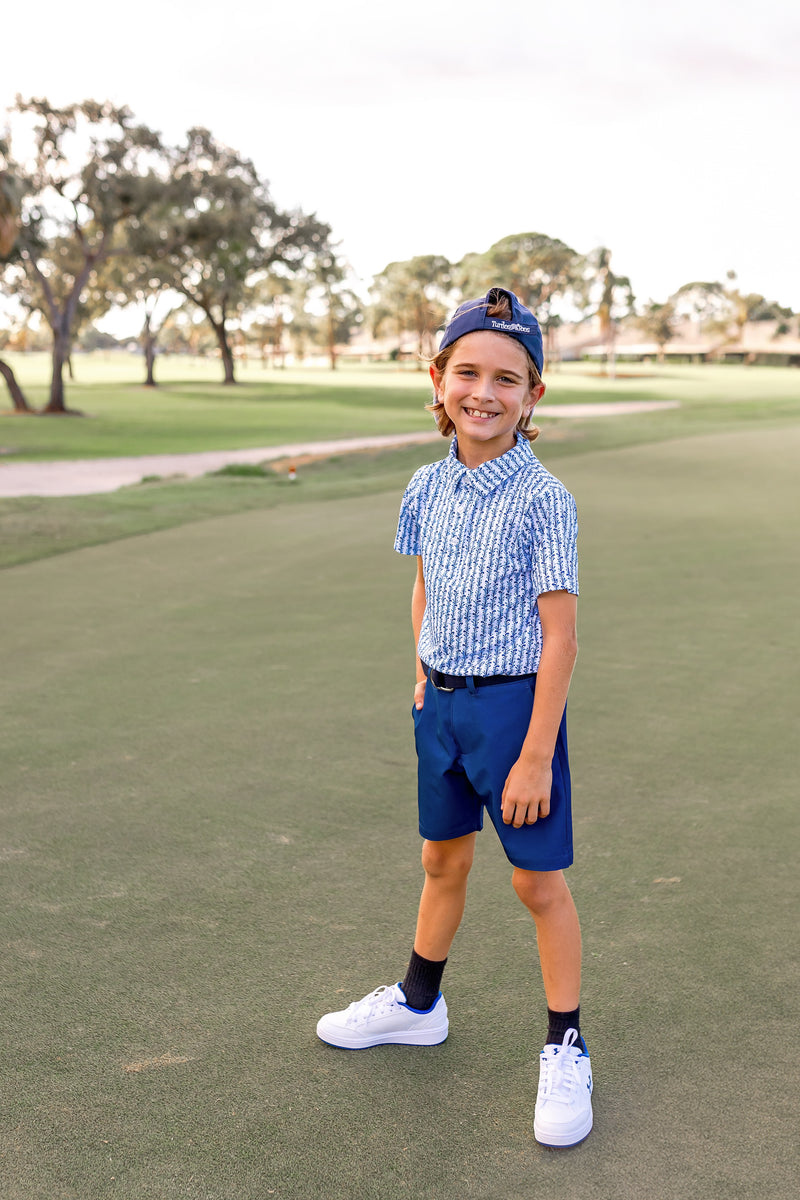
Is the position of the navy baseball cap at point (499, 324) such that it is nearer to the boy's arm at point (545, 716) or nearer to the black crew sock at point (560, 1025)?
the boy's arm at point (545, 716)

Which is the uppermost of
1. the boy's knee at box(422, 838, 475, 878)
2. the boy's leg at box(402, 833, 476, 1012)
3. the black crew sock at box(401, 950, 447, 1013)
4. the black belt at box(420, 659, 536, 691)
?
the black belt at box(420, 659, 536, 691)

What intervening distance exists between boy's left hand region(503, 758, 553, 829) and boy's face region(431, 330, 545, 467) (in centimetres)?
67

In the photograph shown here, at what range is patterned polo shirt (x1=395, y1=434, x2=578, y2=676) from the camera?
2344 millimetres

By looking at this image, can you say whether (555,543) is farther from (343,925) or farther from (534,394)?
(343,925)

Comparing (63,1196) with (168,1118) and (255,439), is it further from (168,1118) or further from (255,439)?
(255,439)

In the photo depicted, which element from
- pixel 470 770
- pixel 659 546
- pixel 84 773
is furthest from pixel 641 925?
pixel 659 546

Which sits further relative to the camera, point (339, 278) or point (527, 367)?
point (339, 278)

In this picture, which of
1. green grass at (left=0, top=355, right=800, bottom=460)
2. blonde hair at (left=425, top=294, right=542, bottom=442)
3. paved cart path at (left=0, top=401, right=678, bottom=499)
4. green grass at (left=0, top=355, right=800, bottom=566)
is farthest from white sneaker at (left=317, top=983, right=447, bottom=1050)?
green grass at (left=0, top=355, right=800, bottom=460)

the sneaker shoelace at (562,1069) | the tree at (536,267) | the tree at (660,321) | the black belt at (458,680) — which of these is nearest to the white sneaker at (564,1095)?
the sneaker shoelace at (562,1069)

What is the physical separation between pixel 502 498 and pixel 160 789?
2319 millimetres

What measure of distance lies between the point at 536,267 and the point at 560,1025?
304 ft

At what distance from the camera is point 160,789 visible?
13.9 ft

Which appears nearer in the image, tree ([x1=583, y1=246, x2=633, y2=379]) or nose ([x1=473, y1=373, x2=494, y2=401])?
nose ([x1=473, y1=373, x2=494, y2=401])

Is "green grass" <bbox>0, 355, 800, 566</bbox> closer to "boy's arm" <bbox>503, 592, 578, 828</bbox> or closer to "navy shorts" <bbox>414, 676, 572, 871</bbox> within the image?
"navy shorts" <bbox>414, 676, 572, 871</bbox>
